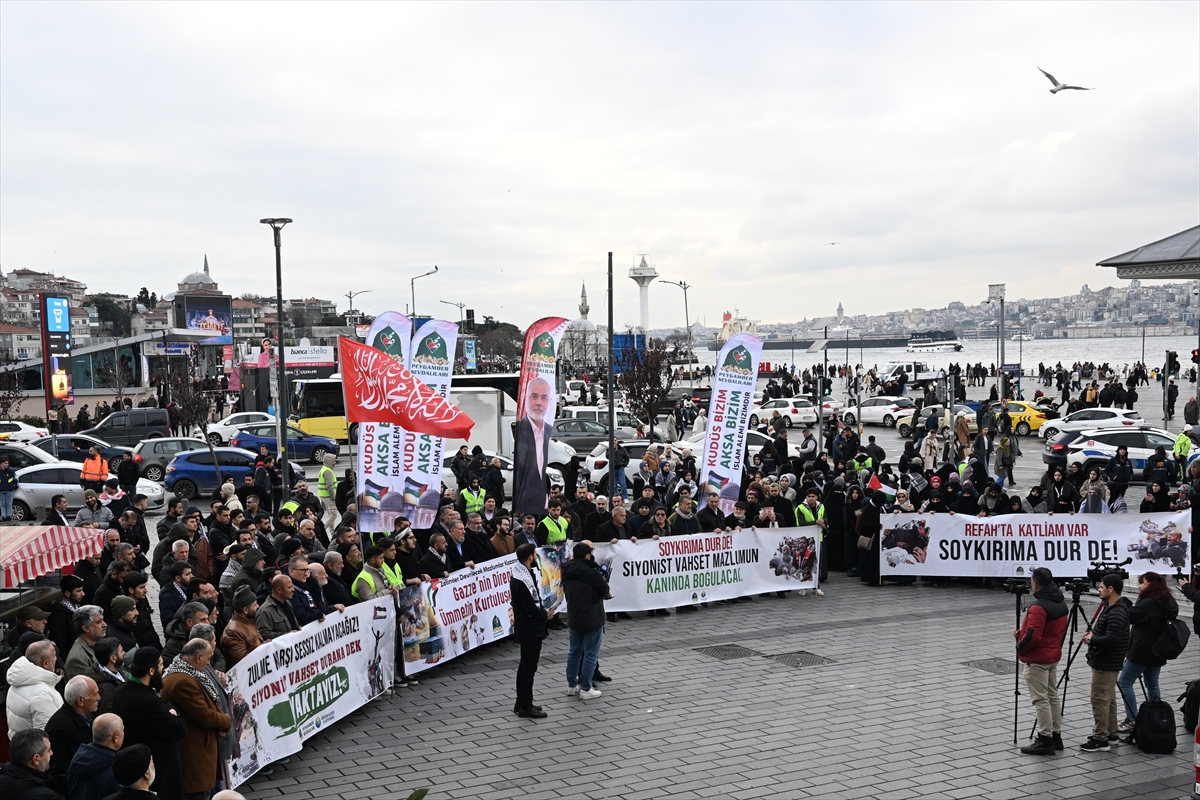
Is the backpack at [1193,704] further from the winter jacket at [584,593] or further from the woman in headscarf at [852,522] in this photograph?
the woman in headscarf at [852,522]

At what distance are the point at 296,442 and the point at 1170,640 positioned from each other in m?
29.2

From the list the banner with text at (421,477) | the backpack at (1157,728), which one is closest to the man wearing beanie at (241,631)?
the banner with text at (421,477)

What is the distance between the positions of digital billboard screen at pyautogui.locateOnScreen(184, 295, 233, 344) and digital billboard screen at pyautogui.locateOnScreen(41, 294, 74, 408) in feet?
77.7

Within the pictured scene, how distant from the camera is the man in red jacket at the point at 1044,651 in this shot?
29.9ft

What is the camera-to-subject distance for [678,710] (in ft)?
34.9

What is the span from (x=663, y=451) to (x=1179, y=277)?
12903mm

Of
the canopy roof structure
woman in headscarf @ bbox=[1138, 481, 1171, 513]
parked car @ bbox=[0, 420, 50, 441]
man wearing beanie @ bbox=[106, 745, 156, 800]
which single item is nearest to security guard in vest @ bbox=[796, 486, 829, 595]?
woman in headscarf @ bbox=[1138, 481, 1171, 513]

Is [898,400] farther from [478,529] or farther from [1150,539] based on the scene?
[478,529]

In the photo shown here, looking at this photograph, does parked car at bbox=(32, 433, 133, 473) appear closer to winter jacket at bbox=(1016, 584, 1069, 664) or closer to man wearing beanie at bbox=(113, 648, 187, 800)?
man wearing beanie at bbox=(113, 648, 187, 800)

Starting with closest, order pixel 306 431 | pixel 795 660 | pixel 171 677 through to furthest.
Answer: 1. pixel 171 677
2. pixel 795 660
3. pixel 306 431

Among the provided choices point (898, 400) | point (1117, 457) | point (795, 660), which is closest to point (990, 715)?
point (795, 660)

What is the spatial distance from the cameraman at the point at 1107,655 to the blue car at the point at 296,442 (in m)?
27.9

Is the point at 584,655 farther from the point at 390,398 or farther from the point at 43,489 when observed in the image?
the point at 43,489

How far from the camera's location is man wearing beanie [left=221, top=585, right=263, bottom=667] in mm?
8547
